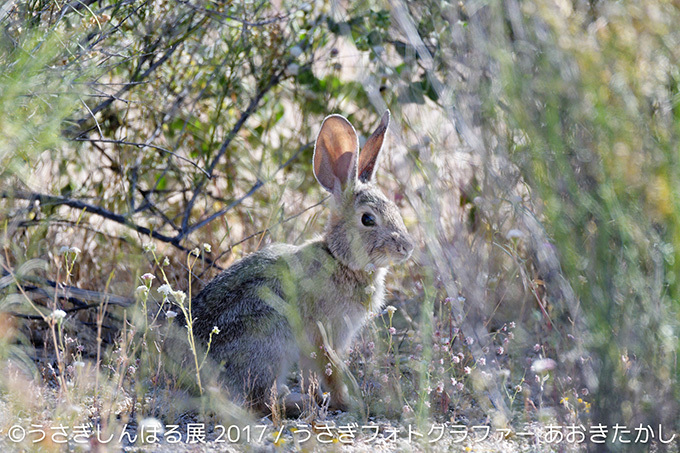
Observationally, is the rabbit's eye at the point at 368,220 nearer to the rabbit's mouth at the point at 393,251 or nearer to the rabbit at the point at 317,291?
the rabbit at the point at 317,291

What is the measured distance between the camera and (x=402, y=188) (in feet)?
13.8

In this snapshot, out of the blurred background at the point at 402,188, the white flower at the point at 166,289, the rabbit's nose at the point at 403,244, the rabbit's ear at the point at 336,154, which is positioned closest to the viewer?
the blurred background at the point at 402,188

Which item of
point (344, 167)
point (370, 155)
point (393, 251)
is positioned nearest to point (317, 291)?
point (393, 251)

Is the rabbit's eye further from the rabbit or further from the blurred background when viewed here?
the blurred background

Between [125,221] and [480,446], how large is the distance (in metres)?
2.19

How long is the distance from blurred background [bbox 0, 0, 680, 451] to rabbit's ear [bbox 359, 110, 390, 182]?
0.21 meters

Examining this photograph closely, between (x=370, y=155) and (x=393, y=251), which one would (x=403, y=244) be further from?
(x=370, y=155)

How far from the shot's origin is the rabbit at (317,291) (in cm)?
341

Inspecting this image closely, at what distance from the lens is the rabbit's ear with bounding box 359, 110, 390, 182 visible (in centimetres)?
399

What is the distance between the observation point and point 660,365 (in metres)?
2.43

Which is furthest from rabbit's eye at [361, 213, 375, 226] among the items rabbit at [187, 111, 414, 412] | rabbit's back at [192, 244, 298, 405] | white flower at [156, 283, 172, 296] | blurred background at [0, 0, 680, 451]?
white flower at [156, 283, 172, 296]

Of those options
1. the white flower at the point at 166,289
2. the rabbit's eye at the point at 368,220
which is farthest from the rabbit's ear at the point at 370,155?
the white flower at the point at 166,289

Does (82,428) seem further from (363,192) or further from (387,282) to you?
(387,282)

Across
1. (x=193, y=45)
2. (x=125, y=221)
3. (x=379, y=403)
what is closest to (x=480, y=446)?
(x=379, y=403)
